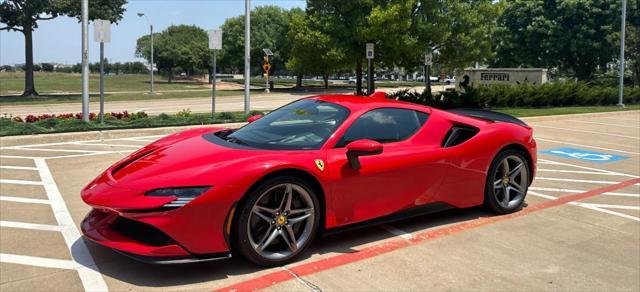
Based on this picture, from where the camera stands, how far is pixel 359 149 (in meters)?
4.12

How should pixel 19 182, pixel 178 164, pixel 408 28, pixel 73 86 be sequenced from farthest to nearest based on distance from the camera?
pixel 73 86 → pixel 408 28 → pixel 19 182 → pixel 178 164

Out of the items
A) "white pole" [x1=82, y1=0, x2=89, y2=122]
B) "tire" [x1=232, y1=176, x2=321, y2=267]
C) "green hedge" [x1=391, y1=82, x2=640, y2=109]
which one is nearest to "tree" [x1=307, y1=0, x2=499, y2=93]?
"green hedge" [x1=391, y1=82, x2=640, y2=109]

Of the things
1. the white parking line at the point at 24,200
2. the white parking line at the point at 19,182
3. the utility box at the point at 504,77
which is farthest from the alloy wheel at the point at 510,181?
the utility box at the point at 504,77

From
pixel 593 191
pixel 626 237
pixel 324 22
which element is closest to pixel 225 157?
pixel 626 237

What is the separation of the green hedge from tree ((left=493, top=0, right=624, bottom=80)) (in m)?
12.5

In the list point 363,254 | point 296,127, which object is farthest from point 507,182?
point 296,127

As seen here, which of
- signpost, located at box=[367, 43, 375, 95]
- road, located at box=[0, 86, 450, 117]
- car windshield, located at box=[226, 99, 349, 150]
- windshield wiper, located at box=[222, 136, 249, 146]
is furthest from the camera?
road, located at box=[0, 86, 450, 117]

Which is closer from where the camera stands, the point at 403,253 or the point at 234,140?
the point at 403,253

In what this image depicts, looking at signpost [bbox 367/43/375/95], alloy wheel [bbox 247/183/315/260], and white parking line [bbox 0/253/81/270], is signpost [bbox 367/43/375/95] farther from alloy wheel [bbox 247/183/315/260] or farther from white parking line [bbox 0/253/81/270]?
white parking line [bbox 0/253/81/270]

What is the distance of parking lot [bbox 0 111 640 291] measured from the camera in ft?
12.3

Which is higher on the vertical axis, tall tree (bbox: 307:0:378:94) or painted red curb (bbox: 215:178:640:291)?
tall tree (bbox: 307:0:378:94)

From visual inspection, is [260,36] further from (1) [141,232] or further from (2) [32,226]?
(1) [141,232]

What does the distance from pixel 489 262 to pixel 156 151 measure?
9.34ft

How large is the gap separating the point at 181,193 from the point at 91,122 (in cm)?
989
